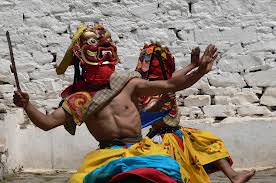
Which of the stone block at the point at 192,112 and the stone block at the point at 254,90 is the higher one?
the stone block at the point at 254,90

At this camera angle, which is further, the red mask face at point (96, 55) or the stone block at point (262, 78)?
the stone block at point (262, 78)

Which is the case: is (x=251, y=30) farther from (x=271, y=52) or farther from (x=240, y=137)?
(x=240, y=137)

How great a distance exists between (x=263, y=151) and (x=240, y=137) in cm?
28

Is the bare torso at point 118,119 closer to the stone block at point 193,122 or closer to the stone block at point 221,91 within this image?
the stone block at point 193,122

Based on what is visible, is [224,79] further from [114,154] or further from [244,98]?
[114,154]

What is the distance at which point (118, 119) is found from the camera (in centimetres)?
446

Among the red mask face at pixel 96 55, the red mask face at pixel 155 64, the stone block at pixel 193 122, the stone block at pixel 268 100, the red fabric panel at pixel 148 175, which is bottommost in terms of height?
the stone block at pixel 193 122

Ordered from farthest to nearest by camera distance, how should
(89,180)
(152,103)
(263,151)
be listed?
(263,151), (152,103), (89,180)

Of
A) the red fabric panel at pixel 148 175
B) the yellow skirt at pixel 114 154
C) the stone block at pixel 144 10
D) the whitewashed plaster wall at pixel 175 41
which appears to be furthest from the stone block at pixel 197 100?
the red fabric panel at pixel 148 175

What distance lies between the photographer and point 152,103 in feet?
19.4

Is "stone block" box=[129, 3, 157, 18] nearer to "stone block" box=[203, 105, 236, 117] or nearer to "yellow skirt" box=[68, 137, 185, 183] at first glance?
"stone block" box=[203, 105, 236, 117]

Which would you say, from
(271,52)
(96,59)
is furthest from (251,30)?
(96,59)

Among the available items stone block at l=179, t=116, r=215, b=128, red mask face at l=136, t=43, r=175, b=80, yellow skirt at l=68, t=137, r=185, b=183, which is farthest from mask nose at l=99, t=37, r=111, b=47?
stone block at l=179, t=116, r=215, b=128

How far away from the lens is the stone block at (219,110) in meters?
8.53
